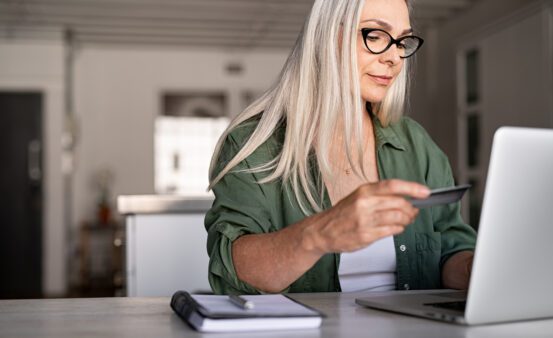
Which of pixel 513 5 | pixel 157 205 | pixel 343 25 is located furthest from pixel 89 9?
pixel 343 25

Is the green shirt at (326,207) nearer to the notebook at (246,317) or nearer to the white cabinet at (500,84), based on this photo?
the notebook at (246,317)

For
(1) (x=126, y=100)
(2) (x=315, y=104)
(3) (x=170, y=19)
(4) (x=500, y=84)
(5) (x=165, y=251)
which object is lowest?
(5) (x=165, y=251)

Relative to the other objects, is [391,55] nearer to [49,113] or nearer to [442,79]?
[442,79]

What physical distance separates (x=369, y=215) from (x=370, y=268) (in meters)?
0.62

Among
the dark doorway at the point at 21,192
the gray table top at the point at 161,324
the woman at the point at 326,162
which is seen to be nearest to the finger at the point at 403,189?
the gray table top at the point at 161,324

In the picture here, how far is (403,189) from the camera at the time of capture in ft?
3.24

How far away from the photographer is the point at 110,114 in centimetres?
941

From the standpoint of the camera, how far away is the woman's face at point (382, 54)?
158 centimetres

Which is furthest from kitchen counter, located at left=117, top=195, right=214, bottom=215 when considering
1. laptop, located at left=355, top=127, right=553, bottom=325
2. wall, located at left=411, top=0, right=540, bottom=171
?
wall, located at left=411, top=0, right=540, bottom=171

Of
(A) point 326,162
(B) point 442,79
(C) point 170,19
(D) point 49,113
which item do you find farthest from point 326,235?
(D) point 49,113

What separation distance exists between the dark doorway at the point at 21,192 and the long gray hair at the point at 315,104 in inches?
289

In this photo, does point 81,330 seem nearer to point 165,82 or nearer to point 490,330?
point 490,330

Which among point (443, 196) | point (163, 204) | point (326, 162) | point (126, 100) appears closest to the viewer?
point (443, 196)

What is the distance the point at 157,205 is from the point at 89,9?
5188 millimetres
